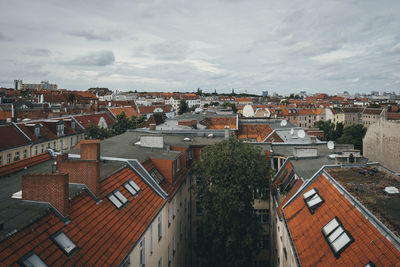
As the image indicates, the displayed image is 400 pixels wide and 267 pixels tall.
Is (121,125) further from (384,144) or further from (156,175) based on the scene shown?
(384,144)

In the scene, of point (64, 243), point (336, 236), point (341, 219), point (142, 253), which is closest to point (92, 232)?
point (64, 243)

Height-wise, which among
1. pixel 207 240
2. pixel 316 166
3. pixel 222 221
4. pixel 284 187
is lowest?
pixel 207 240

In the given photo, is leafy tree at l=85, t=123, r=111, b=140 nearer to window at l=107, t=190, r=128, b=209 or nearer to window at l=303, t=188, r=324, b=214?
window at l=107, t=190, r=128, b=209

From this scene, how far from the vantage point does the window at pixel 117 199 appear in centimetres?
1387

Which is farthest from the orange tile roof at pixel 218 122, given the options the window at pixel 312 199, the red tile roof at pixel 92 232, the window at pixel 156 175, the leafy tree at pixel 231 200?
the red tile roof at pixel 92 232

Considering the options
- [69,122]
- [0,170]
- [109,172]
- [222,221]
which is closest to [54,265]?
[109,172]

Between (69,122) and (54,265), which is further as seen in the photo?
(69,122)

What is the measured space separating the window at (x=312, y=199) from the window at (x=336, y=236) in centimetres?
180

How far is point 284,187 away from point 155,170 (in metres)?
9.44

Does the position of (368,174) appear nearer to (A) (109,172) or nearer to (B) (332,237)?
(B) (332,237)

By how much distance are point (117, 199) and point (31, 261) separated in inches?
232

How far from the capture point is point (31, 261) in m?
8.51

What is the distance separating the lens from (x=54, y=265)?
29.3 feet

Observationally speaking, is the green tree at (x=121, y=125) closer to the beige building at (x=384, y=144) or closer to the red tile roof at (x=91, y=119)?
the red tile roof at (x=91, y=119)
